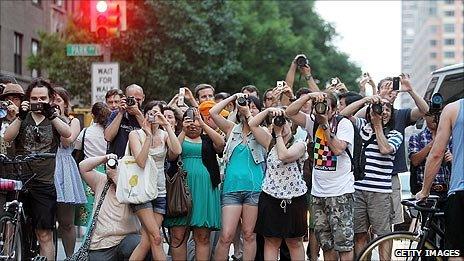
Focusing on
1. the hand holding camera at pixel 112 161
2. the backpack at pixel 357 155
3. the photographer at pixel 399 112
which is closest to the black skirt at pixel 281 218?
the backpack at pixel 357 155

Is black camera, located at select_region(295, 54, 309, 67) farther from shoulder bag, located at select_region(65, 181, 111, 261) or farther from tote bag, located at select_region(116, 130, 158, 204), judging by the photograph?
shoulder bag, located at select_region(65, 181, 111, 261)

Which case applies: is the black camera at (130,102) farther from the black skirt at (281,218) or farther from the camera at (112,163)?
the black skirt at (281,218)

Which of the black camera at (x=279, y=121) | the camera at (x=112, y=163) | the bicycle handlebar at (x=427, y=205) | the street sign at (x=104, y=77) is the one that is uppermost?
the street sign at (x=104, y=77)

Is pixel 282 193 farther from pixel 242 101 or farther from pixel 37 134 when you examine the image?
pixel 37 134

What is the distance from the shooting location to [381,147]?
9.33 metres

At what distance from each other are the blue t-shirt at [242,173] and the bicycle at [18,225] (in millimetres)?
1905

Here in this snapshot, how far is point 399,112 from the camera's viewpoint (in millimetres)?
9945

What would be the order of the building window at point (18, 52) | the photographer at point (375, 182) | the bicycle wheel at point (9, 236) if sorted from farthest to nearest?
the building window at point (18, 52), the photographer at point (375, 182), the bicycle wheel at point (9, 236)

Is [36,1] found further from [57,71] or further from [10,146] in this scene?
[10,146]

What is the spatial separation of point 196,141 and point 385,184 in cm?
210

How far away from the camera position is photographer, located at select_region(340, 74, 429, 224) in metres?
9.55

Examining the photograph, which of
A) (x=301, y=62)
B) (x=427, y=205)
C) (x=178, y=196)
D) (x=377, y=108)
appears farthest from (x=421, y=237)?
(x=301, y=62)

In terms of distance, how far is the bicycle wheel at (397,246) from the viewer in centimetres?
716

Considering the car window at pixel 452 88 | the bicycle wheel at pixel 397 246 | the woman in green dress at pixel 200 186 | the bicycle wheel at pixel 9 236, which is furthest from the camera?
the car window at pixel 452 88
